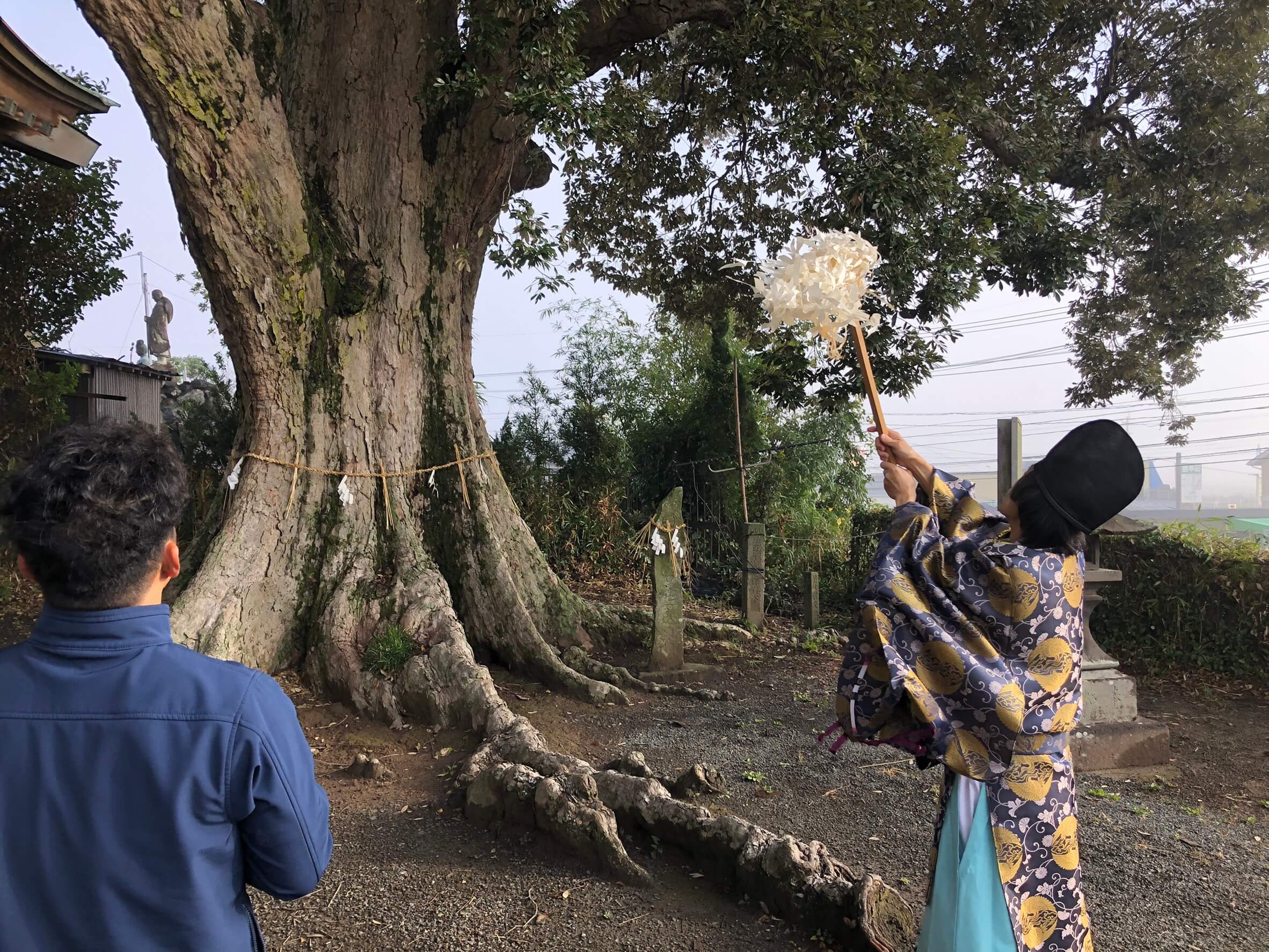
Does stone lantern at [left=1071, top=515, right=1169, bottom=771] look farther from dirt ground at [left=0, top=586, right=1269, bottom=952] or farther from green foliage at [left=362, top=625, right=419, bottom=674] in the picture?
green foliage at [left=362, top=625, right=419, bottom=674]

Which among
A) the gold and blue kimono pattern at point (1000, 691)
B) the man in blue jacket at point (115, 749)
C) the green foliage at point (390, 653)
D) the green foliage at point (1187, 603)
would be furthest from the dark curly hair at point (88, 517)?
the green foliage at point (1187, 603)

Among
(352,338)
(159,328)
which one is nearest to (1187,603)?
(352,338)

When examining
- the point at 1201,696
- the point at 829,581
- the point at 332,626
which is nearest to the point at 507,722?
the point at 332,626

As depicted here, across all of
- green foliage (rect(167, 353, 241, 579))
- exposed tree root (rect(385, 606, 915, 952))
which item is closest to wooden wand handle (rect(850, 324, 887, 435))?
exposed tree root (rect(385, 606, 915, 952))

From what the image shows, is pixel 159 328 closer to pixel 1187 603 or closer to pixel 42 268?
pixel 42 268

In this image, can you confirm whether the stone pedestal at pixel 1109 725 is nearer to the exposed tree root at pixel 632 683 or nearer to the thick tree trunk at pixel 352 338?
the exposed tree root at pixel 632 683

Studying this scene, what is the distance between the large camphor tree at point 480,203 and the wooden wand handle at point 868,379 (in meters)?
1.91

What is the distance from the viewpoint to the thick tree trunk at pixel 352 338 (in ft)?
16.7

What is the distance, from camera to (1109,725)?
16.4ft

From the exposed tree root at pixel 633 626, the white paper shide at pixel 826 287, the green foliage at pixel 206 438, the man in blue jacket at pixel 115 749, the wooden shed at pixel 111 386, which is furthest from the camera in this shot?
the wooden shed at pixel 111 386

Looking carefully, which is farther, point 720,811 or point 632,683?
point 632,683

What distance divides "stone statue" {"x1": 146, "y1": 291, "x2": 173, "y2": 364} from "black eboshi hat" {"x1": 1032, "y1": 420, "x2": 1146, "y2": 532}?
26.8m

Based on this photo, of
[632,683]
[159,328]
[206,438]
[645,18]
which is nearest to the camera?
[632,683]

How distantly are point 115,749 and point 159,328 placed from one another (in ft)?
89.4
